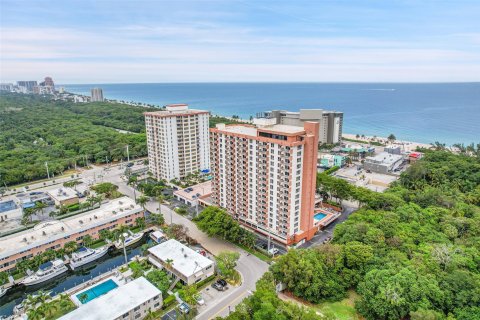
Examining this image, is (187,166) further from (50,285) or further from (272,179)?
(50,285)

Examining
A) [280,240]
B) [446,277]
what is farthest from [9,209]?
[446,277]

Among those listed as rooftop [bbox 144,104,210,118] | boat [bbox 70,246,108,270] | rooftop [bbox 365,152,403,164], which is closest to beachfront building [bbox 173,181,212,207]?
rooftop [bbox 144,104,210,118]

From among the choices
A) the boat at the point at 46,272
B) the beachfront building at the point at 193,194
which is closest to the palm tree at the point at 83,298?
the boat at the point at 46,272

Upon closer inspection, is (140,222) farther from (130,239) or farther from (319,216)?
(319,216)

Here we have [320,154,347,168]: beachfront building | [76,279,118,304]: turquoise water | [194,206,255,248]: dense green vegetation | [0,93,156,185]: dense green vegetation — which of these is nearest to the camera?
[76,279,118,304]: turquoise water

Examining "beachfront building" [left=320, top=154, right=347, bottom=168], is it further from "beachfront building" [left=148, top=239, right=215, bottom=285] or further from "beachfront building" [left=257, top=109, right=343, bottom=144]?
"beachfront building" [left=148, top=239, right=215, bottom=285]

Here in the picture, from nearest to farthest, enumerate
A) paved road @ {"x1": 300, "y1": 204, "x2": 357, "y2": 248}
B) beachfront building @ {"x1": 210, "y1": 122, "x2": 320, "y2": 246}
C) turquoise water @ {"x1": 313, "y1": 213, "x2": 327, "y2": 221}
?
beachfront building @ {"x1": 210, "y1": 122, "x2": 320, "y2": 246}
paved road @ {"x1": 300, "y1": 204, "x2": 357, "y2": 248}
turquoise water @ {"x1": 313, "y1": 213, "x2": 327, "y2": 221}

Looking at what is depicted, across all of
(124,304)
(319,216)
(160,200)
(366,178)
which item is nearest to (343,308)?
(319,216)
